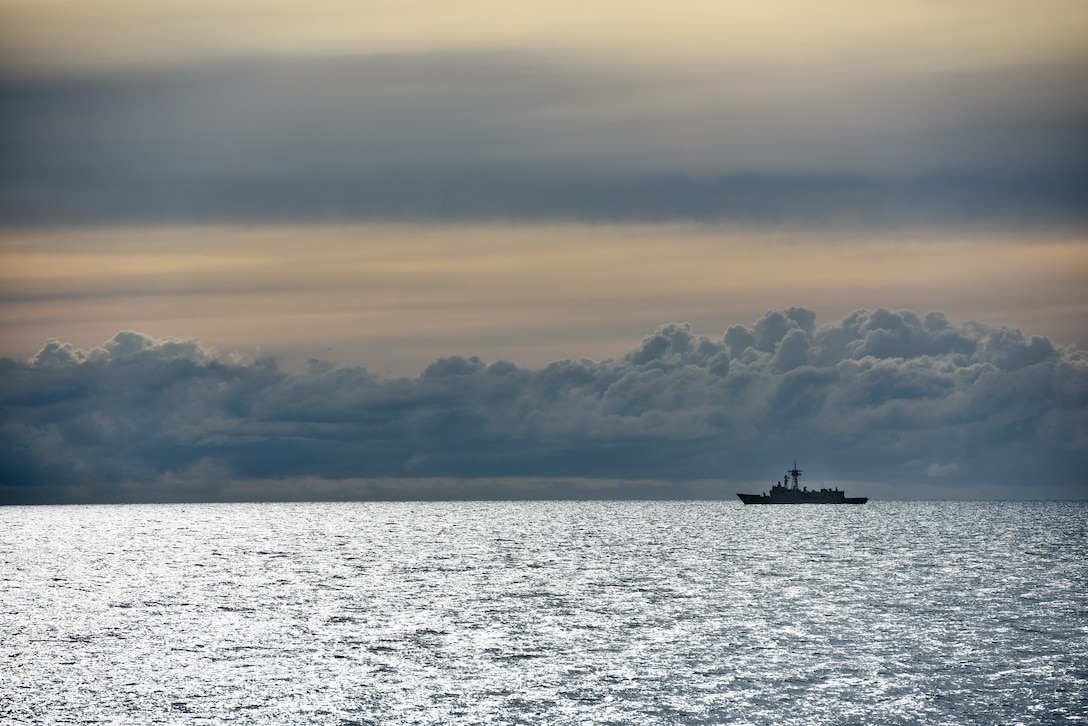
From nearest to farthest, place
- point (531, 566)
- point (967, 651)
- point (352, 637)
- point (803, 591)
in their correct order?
point (967, 651), point (352, 637), point (803, 591), point (531, 566)

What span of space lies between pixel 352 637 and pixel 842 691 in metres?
40.3

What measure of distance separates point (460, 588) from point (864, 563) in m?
70.9

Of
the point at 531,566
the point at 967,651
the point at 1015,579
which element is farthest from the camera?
the point at 531,566

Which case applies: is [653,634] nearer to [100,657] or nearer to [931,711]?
[931,711]

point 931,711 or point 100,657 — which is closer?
point 931,711

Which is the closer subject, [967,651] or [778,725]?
[778,725]

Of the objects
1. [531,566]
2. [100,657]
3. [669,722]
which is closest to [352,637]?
[100,657]

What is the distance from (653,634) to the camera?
9306 cm

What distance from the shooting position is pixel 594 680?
71938 mm

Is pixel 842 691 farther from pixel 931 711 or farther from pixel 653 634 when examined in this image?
pixel 653 634

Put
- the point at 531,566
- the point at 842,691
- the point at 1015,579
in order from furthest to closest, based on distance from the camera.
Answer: the point at 531,566
the point at 1015,579
the point at 842,691

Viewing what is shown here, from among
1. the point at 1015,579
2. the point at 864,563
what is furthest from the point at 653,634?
the point at 864,563

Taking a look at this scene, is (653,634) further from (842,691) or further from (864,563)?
(864,563)

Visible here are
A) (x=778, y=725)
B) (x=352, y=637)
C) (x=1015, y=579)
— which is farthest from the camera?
(x=1015, y=579)
